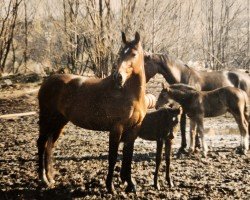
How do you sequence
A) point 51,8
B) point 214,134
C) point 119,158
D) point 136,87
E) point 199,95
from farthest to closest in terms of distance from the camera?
point 51,8
point 214,134
point 199,95
point 119,158
point 136,87

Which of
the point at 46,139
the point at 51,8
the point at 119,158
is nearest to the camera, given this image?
the point at 46,139

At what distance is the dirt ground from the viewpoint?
18.2ft

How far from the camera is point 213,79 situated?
10.1 meters

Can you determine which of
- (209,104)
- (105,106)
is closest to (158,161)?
(105,106)

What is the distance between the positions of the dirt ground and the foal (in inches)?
15.5

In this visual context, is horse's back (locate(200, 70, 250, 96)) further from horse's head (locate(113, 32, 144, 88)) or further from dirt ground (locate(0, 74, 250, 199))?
horse's head (locate(113, 32, 144, 88))

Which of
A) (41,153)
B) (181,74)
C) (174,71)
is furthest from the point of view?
(181,74)

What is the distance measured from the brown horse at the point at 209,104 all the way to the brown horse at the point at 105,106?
9.12 feet

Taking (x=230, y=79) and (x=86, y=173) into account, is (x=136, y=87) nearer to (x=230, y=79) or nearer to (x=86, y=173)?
(x=86, y=173)

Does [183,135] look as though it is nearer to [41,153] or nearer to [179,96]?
[179,96]

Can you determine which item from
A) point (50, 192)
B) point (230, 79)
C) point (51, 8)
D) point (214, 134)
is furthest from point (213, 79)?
point (51, 8)

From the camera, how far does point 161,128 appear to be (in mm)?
5977

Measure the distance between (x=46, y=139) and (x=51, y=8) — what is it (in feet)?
67.7

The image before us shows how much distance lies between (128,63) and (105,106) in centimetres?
70
